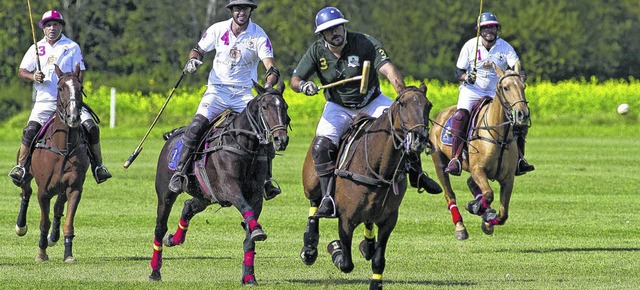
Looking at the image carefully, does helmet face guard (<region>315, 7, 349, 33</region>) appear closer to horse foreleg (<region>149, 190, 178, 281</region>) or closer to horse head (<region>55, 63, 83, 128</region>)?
horse foreleg (<region>149, 190, 178, 281</region>)

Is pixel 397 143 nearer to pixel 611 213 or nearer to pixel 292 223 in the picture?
pixel 292 223

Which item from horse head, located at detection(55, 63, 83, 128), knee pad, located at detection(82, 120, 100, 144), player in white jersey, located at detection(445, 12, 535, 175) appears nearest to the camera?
horse head, located at detection(55, 63, 83, 128)

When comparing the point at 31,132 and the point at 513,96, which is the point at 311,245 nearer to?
the point at 513,96

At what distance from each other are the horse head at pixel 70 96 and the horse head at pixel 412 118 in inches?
170

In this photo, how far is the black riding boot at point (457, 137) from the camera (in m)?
17.3

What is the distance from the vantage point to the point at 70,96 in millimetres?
14188

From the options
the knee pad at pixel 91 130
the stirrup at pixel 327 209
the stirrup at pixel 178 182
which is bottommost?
the knee pad at pixel 91 130

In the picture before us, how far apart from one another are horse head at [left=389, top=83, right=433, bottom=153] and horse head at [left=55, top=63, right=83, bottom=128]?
14.2 ft

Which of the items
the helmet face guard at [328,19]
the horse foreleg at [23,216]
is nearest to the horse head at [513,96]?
the helmet face guard at [328,19]

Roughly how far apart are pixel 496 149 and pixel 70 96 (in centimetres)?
535

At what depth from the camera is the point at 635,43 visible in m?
55.1

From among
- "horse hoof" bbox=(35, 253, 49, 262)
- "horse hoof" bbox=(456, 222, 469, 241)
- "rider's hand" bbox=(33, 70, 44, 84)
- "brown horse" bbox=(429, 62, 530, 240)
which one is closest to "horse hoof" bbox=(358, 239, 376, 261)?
"brown horse" bbox=(429, 62, 530, 240)

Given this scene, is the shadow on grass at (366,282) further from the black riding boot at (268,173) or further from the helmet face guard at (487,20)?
the helmet face guard at (487,20)

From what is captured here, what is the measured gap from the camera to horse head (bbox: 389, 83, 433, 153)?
10.6 m
